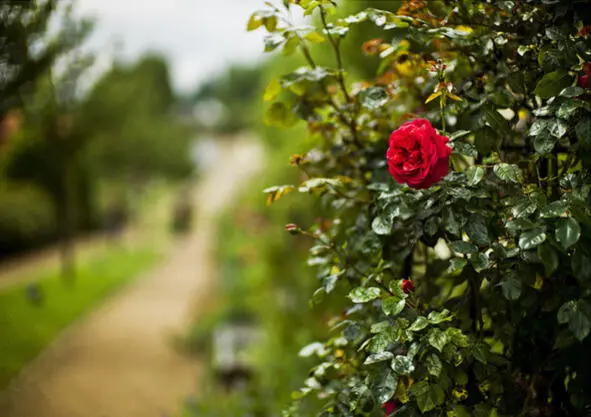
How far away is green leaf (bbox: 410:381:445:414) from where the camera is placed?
1104 millimetres

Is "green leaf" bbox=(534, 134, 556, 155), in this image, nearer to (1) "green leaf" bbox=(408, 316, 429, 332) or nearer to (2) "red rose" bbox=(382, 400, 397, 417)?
(1) "green leaf" bbox=(408, 316, 429, 332)

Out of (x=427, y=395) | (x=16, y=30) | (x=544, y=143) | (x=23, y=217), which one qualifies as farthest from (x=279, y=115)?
(x=23, y=217)

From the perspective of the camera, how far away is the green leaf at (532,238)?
974mm

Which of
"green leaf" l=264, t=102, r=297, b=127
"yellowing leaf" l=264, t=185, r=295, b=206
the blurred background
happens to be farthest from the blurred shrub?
"yellowing leaf" l=264, t=185, r=295, b=206

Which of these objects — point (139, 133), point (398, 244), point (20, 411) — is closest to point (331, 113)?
point (398, 244)

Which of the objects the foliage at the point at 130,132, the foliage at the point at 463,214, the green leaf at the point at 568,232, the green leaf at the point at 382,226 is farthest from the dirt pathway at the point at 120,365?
the green leaf at the point at 568,232

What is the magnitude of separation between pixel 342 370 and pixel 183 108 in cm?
5074

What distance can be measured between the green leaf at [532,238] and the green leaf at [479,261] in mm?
121

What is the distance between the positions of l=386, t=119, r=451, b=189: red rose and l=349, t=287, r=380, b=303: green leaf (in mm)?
224

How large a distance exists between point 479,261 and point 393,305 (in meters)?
0.19

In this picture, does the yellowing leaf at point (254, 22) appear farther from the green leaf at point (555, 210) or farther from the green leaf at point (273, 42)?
the green leaf at point (555, 210)

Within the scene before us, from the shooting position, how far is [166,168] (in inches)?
922

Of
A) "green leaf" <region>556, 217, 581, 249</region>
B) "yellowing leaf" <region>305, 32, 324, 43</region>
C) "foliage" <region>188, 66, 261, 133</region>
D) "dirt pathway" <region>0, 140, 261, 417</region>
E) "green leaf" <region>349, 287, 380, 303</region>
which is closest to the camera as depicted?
"green leaf" <region>556, 217, 581, 249</region>

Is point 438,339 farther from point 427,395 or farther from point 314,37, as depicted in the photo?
point 314,37
